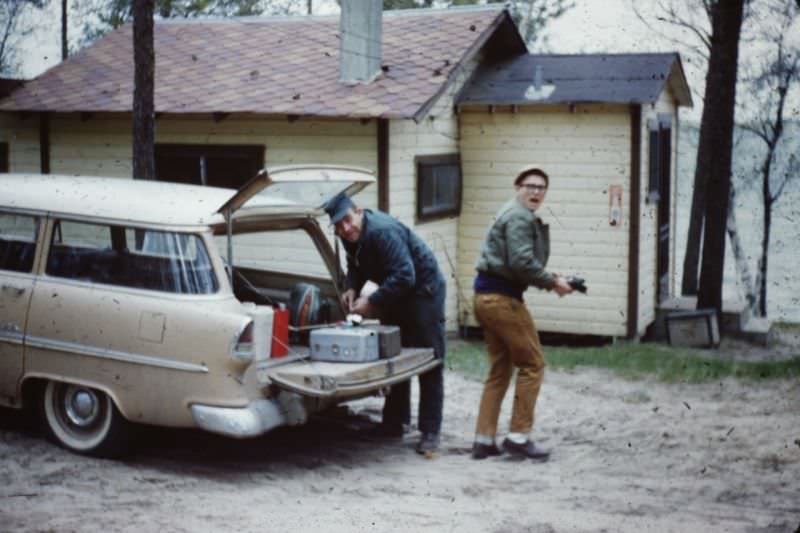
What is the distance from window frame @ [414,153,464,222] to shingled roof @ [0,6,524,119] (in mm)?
994

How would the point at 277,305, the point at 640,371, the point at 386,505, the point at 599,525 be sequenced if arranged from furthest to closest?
the point at 640,371 → the point at 277,305 → the point at 386,505 → the point at 599,525

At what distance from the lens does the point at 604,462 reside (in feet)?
25.5

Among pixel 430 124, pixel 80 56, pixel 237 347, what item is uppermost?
pixel 80 56

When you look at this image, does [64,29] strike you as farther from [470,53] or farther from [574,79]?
[574,79]

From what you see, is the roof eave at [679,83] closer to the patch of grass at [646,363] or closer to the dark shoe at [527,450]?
the patch of grass at [646,363]

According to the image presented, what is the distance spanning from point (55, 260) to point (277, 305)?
60.6 inches

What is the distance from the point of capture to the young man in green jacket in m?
7.46

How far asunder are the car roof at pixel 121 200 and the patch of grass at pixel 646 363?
4.27 meters

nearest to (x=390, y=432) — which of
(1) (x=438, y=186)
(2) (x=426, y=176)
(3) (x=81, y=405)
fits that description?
(3) (x=81, y=405)

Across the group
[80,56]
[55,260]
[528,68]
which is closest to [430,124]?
[528,68]

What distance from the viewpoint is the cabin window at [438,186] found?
1393 centimetres

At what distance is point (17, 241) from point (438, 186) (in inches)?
293

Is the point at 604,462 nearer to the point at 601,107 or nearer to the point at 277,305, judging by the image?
the point at 277,305

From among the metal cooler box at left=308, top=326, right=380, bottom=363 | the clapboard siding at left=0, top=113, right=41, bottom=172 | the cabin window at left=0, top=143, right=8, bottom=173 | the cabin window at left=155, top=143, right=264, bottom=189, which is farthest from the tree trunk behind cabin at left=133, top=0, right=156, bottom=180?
the metal cooler box at left=308, top=326, right=380, bottom=363
